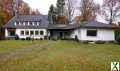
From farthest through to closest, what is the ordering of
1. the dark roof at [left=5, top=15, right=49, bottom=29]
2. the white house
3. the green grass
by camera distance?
the dark roof at [left=5, top=15, right=49, bottom=29], the white house, the green grass

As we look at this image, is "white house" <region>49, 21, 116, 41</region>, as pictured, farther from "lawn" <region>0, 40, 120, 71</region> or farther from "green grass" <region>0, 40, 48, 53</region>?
"lawn" <region>0, 40, 120, 71</region>

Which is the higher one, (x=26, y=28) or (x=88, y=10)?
(x=88, y=10)

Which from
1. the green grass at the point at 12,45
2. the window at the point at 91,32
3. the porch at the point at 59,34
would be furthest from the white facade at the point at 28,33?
the green grass at the point at 12,45

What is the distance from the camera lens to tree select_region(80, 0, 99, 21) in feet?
194

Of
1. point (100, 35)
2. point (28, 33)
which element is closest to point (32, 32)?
point (28, 33)

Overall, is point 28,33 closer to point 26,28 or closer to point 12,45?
point 26,28

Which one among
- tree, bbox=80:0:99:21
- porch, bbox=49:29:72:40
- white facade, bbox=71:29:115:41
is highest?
tree, bbox=80:0:99:21

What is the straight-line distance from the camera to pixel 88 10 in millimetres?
60312

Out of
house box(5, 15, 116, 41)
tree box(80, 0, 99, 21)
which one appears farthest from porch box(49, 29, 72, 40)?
tree box(80, 0, 99, 21)

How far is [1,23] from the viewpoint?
166 feet

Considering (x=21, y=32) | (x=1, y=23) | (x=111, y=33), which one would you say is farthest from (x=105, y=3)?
(x=1, y=23)

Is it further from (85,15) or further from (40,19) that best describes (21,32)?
(85,15)

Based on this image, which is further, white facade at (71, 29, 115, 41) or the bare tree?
the bare tree

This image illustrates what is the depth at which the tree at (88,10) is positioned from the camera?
194ft
